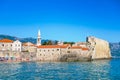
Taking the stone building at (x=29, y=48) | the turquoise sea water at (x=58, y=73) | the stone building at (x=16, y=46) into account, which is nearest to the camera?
the turquoise sea water at (x=58, y=73)

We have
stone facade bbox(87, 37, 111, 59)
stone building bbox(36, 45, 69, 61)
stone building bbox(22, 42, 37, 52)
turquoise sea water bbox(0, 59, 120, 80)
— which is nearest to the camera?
turquoise sea water bbox(0, 59, 120, 80)

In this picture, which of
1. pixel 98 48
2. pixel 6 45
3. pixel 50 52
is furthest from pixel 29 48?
pixel 98 48

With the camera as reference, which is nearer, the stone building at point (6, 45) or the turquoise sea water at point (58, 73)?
the turquoise sea water at point (58, 73)

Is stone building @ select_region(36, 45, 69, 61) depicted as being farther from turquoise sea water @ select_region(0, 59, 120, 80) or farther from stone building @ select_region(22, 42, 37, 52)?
turquoise sea water @ select_region(0, 59, 120, 80)

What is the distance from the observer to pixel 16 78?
133ft

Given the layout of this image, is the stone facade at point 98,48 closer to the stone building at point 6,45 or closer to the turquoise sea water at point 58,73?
the stone building at point 6,45

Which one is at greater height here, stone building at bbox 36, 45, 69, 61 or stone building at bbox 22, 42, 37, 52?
stone building at bbox 22, 42, 37, 52

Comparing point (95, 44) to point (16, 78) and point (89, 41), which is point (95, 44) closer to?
point (89, 41)

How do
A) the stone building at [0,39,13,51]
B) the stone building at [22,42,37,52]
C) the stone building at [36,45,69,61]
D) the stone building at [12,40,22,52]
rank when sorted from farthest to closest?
the stone building at [12,40,22,52] < the stone building at [0,39,13,51] < the stone building at [22,42,37,52] < the stone building at [36,45,69,61]

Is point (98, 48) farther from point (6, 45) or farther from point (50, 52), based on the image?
point (6, 45)

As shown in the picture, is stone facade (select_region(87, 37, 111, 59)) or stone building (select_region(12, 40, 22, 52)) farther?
stone facade (select_region(87, 37, 111, 59))

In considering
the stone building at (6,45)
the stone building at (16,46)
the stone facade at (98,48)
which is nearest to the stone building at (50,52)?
the stone building at (16,46)

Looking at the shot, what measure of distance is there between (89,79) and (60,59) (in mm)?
41548

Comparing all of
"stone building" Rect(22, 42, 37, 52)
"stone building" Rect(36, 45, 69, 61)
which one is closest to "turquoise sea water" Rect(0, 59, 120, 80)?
"stone building" Rect(36, 45, 69, 61)
